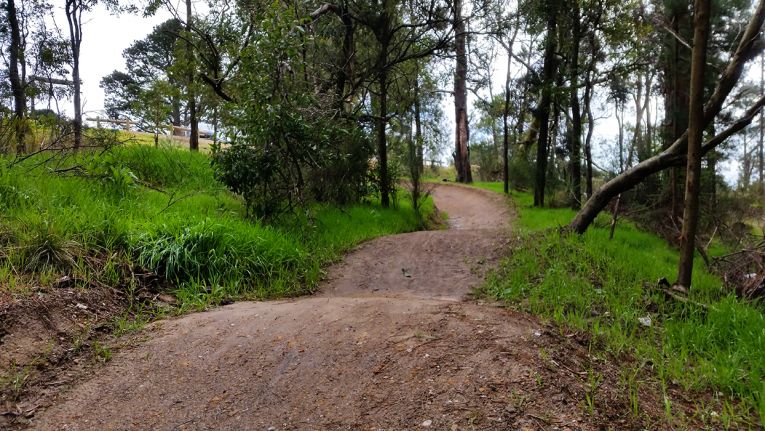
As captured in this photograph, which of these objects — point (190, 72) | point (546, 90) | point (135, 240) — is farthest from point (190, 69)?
point (546, 90)

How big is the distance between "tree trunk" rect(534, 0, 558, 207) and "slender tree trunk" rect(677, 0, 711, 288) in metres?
6.93

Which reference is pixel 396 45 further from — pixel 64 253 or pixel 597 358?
pixel 597 358

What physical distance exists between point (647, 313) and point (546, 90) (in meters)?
8.02

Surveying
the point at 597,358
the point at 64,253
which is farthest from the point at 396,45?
the point at 597,358

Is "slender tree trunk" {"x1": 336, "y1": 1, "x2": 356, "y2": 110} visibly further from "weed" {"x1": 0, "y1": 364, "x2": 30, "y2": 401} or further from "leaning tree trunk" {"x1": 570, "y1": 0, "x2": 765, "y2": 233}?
"weed" {"x1": 0, "y1": 364, "x2": 30, "y2": 401}

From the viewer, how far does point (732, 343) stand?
3574 mm

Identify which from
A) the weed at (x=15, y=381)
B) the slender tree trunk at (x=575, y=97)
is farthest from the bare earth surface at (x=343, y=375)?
the slender tree trunk at (x=575, y=97)

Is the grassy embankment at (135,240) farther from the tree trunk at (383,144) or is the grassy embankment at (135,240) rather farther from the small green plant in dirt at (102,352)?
the tree trunk at (383,144)

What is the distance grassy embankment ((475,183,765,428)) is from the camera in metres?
2.88

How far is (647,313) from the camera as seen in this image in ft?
14.3

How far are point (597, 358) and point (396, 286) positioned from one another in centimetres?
301

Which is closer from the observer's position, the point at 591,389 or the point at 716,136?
the point at 591,389

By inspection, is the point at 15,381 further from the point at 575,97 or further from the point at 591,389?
the point at 575,97

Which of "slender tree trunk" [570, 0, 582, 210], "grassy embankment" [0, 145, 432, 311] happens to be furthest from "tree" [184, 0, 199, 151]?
Result: "slender tree trunk" [570, 0, 582, 210]
